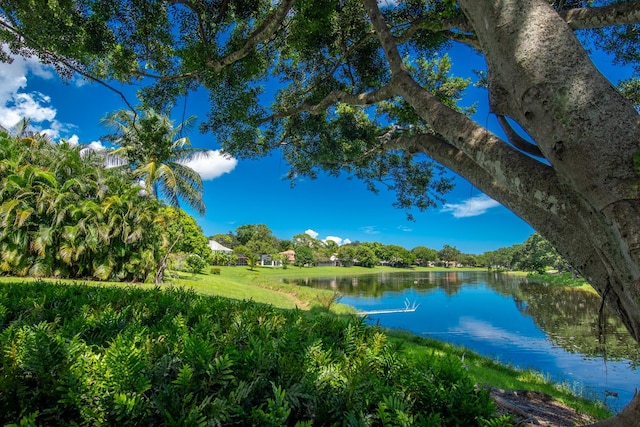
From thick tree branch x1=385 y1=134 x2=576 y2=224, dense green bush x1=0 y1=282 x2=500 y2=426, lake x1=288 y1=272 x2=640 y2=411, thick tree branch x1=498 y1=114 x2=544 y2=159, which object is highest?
thick tree branch x1=498 y1=114 x2=544 y2=159

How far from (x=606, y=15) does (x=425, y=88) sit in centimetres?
297

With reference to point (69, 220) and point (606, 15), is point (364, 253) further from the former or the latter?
point (606, 15)

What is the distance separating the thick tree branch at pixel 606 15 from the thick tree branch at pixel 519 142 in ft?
6.85

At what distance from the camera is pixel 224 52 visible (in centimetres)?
671

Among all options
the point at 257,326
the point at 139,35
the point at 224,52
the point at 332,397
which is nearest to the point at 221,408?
the point at 332,397

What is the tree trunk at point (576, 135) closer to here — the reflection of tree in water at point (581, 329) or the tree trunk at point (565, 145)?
the tree trunk at point (565, 145)

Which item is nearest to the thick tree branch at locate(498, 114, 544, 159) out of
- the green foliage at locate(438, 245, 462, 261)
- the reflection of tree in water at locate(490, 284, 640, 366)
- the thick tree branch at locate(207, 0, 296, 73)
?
the thick tree branch at locate(207, 0, 296, 73)

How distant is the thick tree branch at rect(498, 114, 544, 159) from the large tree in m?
0.02

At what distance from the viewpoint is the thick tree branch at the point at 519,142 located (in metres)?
2.87

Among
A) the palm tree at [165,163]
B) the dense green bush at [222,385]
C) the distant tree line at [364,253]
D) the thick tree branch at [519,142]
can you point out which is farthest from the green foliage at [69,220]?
the distant tree line at [364,253]

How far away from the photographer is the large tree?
6.42ft

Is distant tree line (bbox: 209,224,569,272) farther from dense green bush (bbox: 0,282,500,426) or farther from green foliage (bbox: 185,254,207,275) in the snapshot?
dense green bush (bbox: 0,282,500,426)

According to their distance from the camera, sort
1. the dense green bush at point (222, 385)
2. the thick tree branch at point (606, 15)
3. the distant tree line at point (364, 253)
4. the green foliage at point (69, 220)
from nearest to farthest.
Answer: the dense green bush at point (222, 385) → the thick tree branch at point (606, 15) → the green foliage at point (69, 220) → the distant tree line at point (364, 253)

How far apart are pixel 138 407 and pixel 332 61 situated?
8.32m
